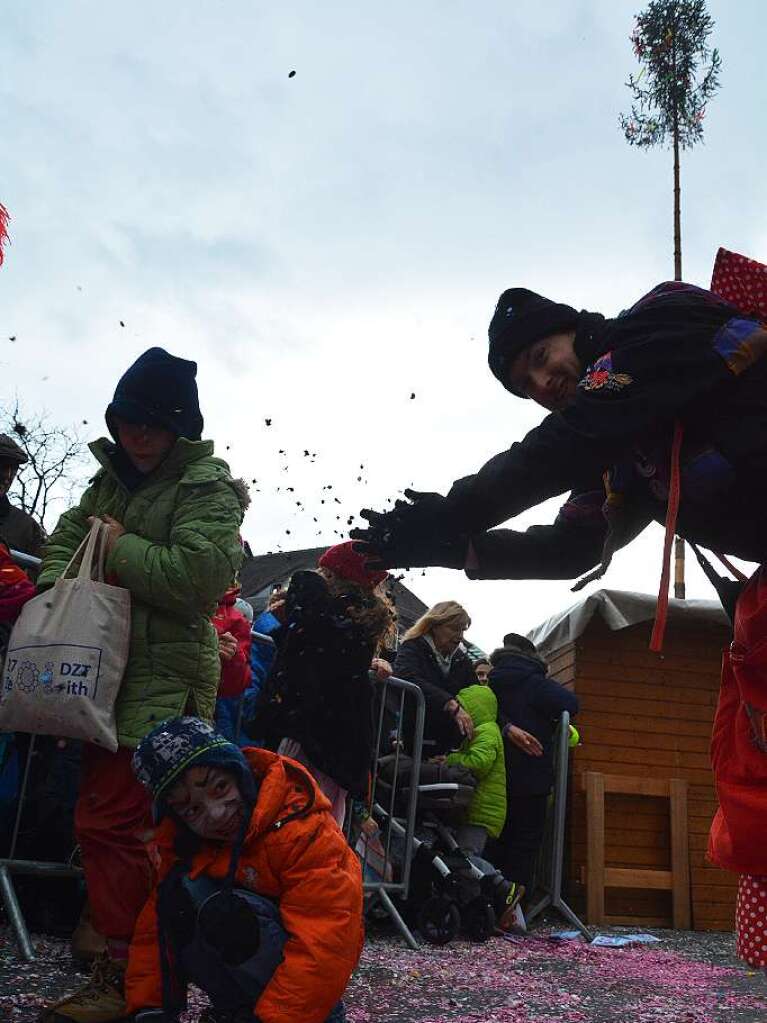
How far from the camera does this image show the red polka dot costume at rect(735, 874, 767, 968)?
1.76 meters

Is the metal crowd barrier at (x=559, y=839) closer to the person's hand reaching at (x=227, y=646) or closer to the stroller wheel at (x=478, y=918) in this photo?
the stroller wheel at (x=478, y=918)

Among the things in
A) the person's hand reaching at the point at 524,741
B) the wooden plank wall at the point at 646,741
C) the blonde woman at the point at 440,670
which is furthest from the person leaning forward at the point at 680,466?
the wooden plank wall at the point at 646,741

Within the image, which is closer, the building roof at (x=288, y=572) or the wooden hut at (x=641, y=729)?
the wooden hut at (x=641, y=729)

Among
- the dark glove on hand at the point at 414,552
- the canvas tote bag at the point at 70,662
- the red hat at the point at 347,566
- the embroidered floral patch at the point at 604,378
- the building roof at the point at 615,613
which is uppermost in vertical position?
the building roof at the point at 615,613

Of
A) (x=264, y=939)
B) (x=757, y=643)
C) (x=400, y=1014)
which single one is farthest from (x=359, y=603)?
(x=757, y=643)

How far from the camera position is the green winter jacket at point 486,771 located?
22.0ft

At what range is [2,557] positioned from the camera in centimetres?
357

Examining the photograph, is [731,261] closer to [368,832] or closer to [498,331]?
[498,331]

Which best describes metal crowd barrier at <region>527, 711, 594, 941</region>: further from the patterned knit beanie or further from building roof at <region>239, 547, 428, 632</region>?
building roof at <region>239, 547, 428, 632</region>

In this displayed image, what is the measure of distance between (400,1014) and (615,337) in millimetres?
2683

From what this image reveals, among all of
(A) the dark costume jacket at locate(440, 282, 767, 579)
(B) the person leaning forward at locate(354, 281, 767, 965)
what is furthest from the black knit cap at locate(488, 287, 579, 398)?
(A) the dark costume jacket at locate(440, 282, 767, 579)

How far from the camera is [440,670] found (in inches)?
262

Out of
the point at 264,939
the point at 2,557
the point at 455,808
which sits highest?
the point at 2,557

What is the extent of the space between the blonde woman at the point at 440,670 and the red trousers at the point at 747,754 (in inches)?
175
